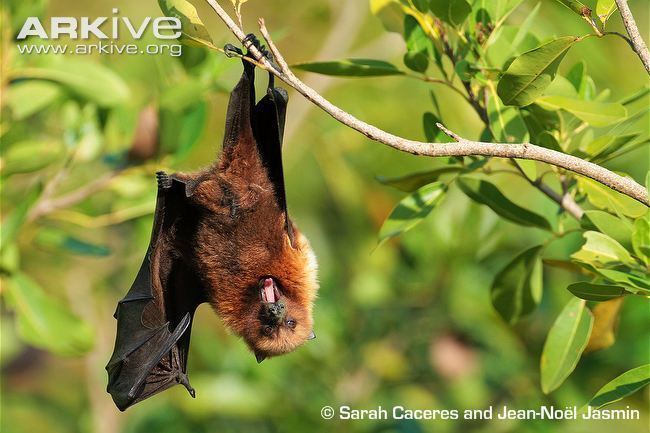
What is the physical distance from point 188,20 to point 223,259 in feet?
5.82

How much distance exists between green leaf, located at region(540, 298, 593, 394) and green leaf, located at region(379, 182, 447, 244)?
800 mm

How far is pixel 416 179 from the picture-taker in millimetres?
4141

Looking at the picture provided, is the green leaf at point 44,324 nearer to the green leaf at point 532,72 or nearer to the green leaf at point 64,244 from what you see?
the green leaf at point 64,244

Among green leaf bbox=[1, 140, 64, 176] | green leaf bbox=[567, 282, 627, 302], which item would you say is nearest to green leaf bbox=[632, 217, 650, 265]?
green leaf bbox=[567, 282, 627, 302]

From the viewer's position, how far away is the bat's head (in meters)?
4.88

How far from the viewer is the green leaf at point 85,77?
5773 millimetres

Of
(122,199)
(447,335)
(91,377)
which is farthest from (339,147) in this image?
(91,377)

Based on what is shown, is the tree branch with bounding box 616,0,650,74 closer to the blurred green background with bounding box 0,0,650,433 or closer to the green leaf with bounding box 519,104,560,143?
the green leaf with bounding box 519,104,560,143

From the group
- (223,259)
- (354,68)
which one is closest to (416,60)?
(354,68)

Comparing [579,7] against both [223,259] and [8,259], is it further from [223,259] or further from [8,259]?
[8,259]

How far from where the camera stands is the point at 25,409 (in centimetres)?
860

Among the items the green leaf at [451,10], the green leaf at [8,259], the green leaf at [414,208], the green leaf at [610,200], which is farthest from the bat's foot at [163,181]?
the green leaf at [610,200]

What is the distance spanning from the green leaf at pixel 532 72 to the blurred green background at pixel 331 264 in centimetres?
260

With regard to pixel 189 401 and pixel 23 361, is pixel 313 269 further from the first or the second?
→ pixel 23 361
